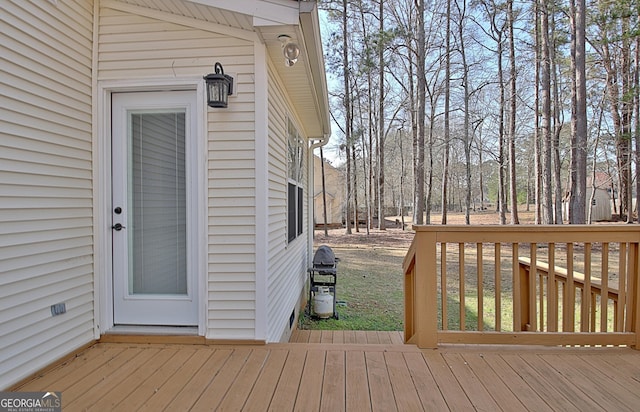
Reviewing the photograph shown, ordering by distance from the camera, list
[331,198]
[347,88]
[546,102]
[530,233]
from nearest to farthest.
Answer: [530,233] → [546,102] → [347,88] → [331,198]

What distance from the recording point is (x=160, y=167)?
270 cm

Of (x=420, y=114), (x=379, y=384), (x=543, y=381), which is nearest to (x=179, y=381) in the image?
(x=379, y=384)

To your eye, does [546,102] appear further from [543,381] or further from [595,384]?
[543,381]

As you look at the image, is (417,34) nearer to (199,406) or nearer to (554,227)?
(554,227)

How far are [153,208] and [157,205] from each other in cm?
4

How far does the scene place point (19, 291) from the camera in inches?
77.7

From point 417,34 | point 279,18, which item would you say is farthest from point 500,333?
point 417,34

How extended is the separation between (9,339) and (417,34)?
14.3 metres

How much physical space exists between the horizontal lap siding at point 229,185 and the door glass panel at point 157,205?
0.29 metres

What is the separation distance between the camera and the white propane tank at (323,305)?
198 inches

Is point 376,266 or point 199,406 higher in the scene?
point 199,406

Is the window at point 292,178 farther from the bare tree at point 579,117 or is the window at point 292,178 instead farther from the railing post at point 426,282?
the bare tree at point 579,117

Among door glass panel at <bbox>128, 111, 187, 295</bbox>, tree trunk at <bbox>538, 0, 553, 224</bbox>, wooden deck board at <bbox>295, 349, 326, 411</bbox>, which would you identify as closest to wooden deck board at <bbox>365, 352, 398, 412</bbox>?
wooden deck board at <bbox>295, 349, 326, 411</bbox>

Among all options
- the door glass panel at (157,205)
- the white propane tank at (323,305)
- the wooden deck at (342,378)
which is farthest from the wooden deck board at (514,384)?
the white propane tank at (323,305)
